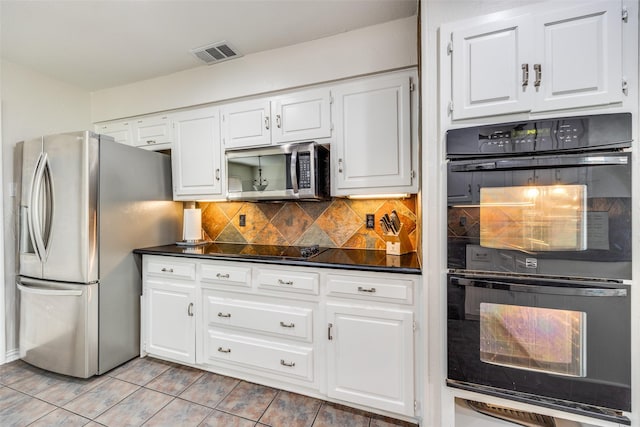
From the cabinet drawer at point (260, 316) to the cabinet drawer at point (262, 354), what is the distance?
89mm

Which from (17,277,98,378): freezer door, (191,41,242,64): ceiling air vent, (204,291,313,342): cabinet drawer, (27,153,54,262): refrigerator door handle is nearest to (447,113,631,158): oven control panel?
(204,291,313,342): cabinet drawer

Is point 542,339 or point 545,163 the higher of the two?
point 545,163

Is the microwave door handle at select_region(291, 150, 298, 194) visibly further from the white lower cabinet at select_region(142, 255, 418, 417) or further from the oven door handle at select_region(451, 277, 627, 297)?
the oven door handle at select_region(451, 277, 627, 297)

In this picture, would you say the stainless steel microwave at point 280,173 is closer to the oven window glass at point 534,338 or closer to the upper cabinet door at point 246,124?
the upper cabinet door at point 246,124

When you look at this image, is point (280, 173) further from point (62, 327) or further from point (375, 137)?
point (62, 327)

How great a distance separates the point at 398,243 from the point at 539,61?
1260mm

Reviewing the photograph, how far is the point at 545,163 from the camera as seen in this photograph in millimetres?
1181

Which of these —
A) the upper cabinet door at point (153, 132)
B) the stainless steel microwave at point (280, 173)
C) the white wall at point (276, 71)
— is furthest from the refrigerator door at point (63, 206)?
the stainless steel microwave at point (280, 173)

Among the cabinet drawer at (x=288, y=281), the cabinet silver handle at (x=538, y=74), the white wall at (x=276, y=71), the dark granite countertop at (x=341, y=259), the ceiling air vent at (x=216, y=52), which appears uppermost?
the ceiling air vent at (x=216, y=52)

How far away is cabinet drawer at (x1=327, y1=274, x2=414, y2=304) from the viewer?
5.06ft

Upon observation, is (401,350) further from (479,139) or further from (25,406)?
(25,406)

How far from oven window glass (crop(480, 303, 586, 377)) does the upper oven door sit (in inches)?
7.5

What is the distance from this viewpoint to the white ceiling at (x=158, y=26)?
1753 mm

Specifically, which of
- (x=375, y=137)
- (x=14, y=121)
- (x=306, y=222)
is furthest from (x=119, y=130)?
(x=375, y=137)
